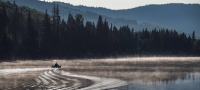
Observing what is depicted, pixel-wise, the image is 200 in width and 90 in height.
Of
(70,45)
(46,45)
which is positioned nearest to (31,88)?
(46,45)

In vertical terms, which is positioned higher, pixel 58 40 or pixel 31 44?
pixel 58 40

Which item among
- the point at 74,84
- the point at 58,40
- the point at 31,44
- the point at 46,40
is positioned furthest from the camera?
the point at 58,40

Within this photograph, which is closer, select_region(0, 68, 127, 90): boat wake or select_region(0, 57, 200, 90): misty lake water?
select_region(0, 68, 127, 90): boat wake

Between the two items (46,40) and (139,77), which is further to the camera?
(46,40)

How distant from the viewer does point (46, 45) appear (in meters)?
122

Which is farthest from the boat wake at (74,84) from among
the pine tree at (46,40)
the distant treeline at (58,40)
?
the pine tree at (46,40)

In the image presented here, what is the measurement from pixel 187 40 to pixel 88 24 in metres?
63.1

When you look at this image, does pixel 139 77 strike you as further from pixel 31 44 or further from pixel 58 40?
pixel 58 40

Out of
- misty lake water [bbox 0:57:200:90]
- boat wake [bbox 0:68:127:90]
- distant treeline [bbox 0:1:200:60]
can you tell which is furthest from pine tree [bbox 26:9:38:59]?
boat wake [bbox 0:68:127:90]

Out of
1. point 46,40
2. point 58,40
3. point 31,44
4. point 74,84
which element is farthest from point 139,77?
point 58,40

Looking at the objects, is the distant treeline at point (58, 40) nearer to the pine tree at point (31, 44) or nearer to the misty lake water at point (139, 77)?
the pine tree at point (31, 44)

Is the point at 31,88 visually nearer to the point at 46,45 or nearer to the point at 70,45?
the point at 46,45

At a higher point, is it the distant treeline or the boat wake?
the distant treeline

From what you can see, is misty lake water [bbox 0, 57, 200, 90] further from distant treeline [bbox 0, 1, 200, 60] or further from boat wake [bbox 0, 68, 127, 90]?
distant treeline [bbox 0, 1, 200, 60]
